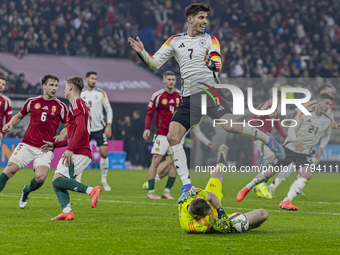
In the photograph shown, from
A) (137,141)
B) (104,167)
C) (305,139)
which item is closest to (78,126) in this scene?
(305,139)

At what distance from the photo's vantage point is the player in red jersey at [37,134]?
7523mm

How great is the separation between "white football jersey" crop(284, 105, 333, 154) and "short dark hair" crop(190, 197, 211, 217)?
15.3 feet

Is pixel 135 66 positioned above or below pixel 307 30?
below

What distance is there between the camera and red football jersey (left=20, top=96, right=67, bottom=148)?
7.66 m

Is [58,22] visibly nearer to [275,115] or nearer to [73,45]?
[73,45]

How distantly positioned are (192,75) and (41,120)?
2668 mm

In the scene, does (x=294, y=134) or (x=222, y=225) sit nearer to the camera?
(x=222, y=225)

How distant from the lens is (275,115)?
10.8m

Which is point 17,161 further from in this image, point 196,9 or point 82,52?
point 82,52

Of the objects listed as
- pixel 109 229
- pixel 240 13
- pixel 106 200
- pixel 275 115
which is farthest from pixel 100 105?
pixel 240 13

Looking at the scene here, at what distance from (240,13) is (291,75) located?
17.2 ft

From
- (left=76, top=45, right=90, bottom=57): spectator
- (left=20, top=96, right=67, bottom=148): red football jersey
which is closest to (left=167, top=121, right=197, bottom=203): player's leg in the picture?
(left=20, top=96, right=67, bottom=148): red football jersey

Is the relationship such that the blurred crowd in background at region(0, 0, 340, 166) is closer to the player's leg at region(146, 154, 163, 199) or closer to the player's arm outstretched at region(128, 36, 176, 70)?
the player's leg at region(146, 154, 163, 199)

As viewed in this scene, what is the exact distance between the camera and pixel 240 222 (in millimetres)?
5309
